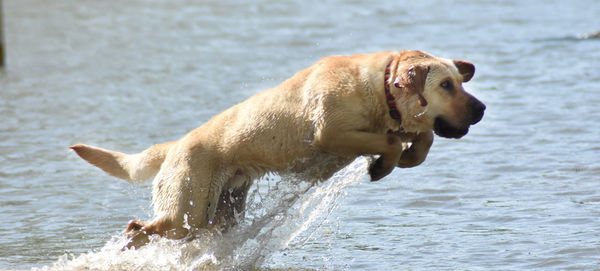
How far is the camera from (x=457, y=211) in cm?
818

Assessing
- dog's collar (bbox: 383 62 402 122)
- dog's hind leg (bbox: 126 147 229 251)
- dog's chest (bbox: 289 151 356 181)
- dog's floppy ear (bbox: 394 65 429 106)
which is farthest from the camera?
dog's hind leg (bbox: 126 147 229 251)

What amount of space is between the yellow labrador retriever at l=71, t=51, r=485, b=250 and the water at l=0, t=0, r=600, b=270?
0.88 ft

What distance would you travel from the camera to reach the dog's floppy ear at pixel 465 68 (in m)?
6.84

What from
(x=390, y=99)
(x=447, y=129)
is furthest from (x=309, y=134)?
(x=447, y=129)

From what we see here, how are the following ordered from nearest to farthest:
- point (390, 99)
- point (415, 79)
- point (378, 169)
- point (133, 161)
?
point (415, 79)
point (390, 99)
point (378, 169)
point (133, 161)

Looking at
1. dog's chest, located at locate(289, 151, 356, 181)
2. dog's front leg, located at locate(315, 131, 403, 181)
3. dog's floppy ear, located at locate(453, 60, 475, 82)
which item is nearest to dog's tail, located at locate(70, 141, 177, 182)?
dog's chest, located at locate(289, 151, 356, 181)

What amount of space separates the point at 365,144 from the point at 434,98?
550 mm

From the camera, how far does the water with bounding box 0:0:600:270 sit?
23.9 ft

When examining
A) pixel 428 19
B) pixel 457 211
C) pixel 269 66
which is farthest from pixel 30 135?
pixel 428 19

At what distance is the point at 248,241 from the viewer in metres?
7.43

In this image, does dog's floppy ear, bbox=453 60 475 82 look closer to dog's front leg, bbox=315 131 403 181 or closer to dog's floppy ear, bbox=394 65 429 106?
dog's floppy ear, bbox=394 65 429 106

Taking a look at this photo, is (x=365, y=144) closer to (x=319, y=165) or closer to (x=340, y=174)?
(x=319, y=165)

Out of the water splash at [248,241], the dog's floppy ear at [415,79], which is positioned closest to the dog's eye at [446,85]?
the dog's floppy ear at [415,79]

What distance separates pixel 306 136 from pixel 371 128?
449 mm
